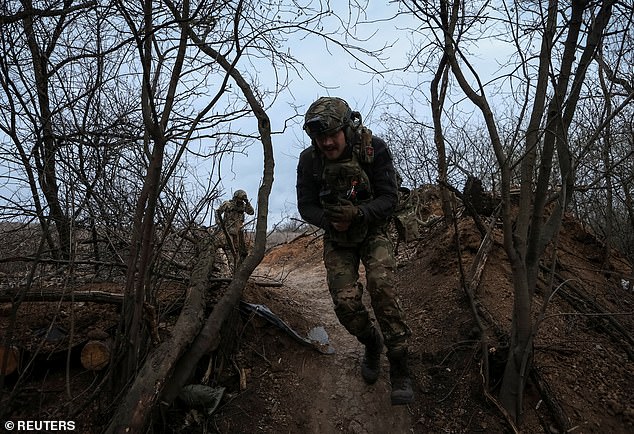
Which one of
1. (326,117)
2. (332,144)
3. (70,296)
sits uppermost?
(326,117)

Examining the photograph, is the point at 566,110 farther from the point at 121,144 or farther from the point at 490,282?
the point at 121,144

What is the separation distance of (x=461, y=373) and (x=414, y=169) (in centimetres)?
715

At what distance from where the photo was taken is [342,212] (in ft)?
10.3

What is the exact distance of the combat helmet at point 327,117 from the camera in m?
3.24

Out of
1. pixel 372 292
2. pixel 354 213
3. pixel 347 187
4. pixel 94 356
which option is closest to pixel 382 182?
pixel 347 187

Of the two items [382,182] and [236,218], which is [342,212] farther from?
[236,218]

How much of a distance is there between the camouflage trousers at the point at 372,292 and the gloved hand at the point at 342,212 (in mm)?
358

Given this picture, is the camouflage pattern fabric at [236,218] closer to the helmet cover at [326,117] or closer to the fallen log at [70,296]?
the fallen log at [70,296]

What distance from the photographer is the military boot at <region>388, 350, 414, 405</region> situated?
10.6ft

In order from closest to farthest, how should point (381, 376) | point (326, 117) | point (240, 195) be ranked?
1. point (326, 117)
2. point (381, 376)
3. point (240, 195)

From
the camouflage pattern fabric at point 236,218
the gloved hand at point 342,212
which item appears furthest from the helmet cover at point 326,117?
the camouflage pattern fabric at point 236,218

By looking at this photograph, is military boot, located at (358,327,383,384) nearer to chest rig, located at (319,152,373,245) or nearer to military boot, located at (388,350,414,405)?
military boot, located at (388,350,414,405)

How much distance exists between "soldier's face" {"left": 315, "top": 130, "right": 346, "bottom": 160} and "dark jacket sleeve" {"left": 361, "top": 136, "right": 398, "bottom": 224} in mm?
245

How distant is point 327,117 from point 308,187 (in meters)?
0.59
